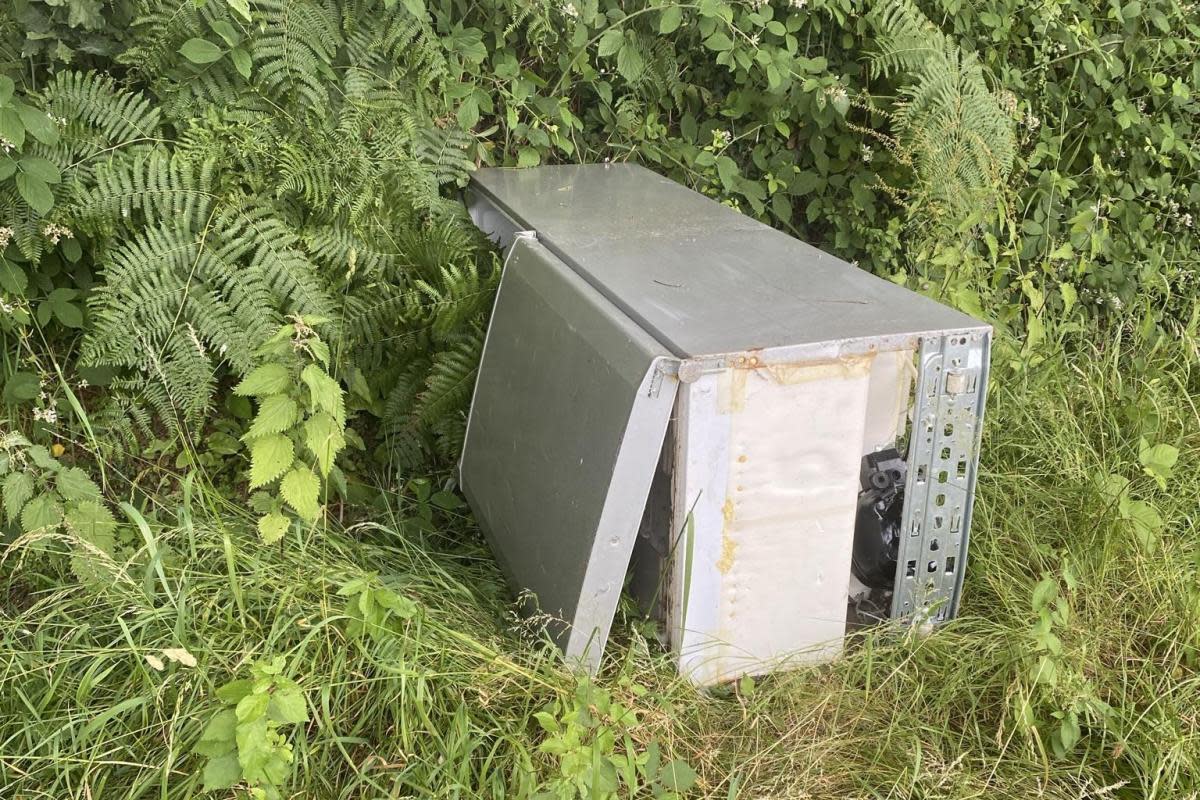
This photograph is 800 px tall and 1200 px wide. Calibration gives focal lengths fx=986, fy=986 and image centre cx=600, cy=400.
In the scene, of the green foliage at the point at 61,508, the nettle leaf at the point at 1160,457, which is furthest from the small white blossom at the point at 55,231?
the nettle leaf at the point at 1160,457

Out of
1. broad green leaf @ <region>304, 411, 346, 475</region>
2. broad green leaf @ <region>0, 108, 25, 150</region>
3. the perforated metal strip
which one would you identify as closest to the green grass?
the perforated metal strip

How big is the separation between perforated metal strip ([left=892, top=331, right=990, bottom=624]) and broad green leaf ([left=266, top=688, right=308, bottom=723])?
1.29m

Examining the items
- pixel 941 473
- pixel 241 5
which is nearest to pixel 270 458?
pixel 241 5

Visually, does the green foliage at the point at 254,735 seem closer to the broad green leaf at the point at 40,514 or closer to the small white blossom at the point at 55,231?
the broad green leaf at the point at 40,514

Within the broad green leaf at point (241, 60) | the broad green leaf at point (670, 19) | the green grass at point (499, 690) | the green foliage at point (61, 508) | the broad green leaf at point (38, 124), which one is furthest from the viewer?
the broad green leaf at point (670, 19)

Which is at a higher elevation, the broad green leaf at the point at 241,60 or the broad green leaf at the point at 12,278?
the broad green leaf at the point at 241,60

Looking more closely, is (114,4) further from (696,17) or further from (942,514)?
(942,514)

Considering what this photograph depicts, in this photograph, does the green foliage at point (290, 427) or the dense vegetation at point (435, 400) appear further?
the green foliage at point (290, 427)

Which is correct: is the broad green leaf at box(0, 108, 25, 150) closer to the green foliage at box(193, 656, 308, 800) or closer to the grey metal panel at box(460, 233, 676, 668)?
the grey metal panel at box(460, 233, 676, 668)

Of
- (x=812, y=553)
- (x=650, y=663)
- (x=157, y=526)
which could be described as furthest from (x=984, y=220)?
(x=157, y=526)

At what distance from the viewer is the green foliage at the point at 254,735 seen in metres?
1.65

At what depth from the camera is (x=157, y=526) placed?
2.26m

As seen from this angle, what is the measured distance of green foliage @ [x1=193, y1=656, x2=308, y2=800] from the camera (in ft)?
5.42

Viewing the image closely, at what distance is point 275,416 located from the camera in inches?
83.0
